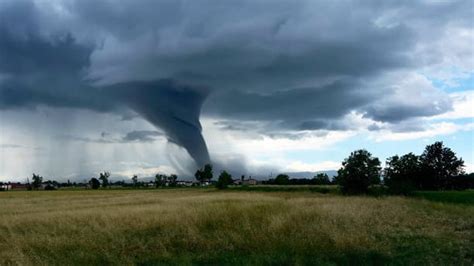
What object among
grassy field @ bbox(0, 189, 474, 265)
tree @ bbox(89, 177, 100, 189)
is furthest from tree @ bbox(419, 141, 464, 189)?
tree @ bbox(89, 177, 100, 189)

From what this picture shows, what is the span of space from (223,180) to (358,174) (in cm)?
7113

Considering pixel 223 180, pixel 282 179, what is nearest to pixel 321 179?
pixel 282 179

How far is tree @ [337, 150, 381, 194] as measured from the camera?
7869cm

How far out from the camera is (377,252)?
40.0 feet

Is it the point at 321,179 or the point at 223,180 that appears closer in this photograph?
the point at 223,180

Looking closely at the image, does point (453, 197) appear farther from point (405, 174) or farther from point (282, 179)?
Answer: point (282, 179)

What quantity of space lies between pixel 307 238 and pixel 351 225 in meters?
4.38

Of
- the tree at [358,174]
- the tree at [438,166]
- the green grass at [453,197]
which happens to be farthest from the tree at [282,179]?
the green grass at [453,197]

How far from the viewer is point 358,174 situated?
78688 millimetres

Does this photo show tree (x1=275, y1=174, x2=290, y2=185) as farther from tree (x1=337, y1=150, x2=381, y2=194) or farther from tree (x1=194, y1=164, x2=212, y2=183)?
tree (x1=337, y1=150, x2=381, y2=194)

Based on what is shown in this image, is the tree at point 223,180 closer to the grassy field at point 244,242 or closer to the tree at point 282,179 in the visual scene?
the tree at point 282,179

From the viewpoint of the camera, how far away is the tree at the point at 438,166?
364 feet

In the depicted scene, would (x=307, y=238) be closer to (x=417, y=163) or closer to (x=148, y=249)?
(x=148, y=249)

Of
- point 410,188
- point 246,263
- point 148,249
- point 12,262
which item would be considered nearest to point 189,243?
point 148,249
